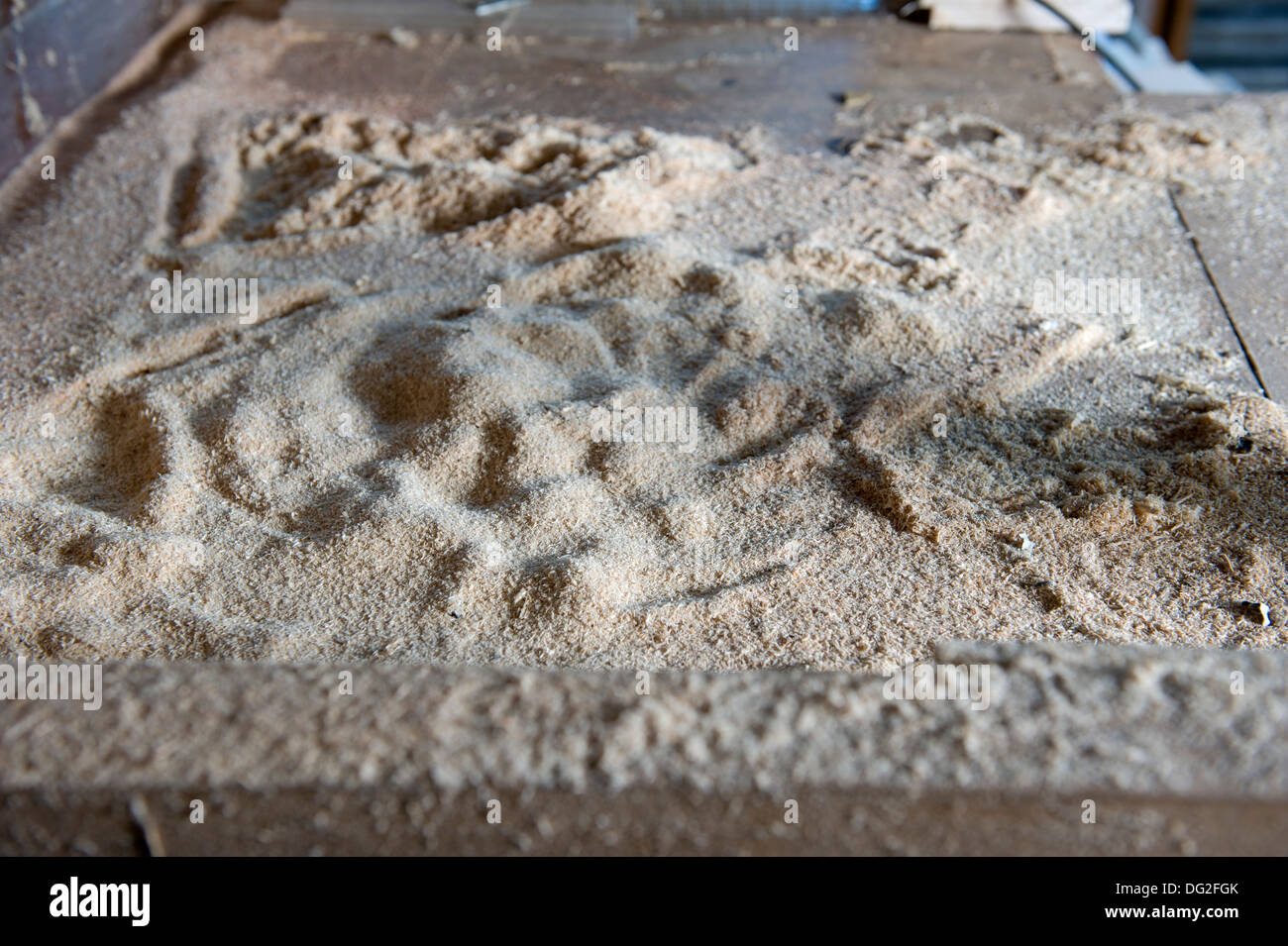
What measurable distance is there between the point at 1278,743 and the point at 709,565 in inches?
40.2

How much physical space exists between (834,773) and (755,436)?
1220 mm

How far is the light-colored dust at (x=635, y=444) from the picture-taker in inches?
82.0

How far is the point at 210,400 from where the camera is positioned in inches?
104

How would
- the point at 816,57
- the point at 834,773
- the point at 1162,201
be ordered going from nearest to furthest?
the point at 834,773, the point at 1162,201, the point at 816,57

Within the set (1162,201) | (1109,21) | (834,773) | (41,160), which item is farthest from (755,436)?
(1109,21)

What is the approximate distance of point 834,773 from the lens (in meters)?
1.41

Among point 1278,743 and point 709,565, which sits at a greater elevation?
point 1278,743

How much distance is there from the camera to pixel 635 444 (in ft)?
8.13

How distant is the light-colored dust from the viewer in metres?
2.08
